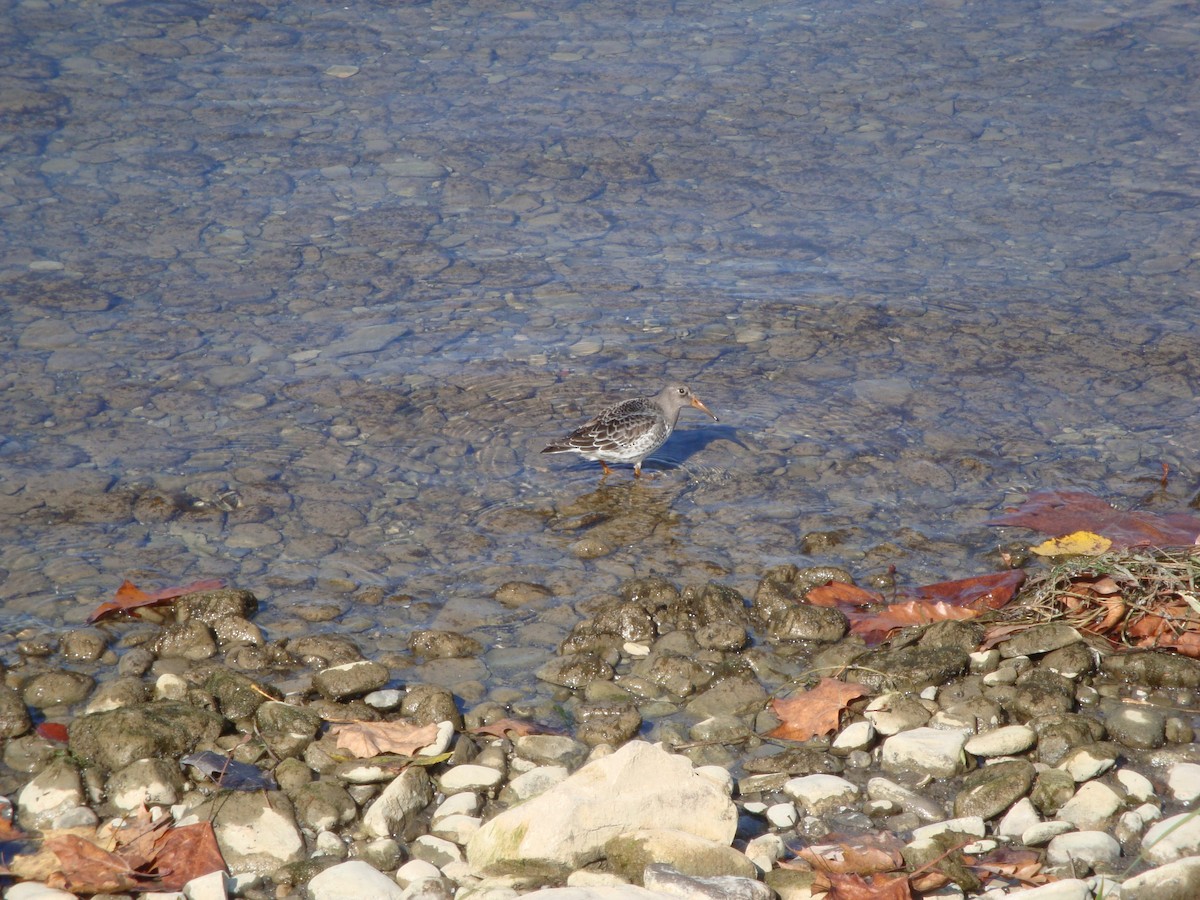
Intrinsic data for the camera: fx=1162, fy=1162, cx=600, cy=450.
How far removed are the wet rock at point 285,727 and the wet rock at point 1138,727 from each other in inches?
155

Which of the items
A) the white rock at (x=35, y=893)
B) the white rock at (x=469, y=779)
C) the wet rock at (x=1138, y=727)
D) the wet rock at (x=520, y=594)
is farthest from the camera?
the wet rock at (x=520, y=594)

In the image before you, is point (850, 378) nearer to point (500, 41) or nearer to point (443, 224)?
point (443, 224)

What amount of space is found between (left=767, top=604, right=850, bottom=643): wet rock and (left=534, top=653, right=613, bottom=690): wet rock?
43.5 inches

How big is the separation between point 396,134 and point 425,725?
10.6 meters

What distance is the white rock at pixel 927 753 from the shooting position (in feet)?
18.1

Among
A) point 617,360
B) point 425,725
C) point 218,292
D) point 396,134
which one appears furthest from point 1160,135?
point 425,725

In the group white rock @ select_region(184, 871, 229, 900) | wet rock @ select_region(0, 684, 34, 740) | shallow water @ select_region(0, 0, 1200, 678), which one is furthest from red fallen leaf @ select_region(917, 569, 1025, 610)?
wet rock @ select_region(0, 684, 34, 740)

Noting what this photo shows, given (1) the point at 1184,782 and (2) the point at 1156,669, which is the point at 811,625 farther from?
(1) the point at 1184,782

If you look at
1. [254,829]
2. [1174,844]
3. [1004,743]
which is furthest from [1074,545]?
[254,829]

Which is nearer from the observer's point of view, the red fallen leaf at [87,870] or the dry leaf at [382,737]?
the red fallen leaf at [87,870]

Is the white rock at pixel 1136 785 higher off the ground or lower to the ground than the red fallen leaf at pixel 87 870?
lower

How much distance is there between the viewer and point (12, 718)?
5.82m

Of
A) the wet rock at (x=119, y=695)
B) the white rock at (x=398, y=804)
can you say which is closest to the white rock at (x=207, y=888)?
the white rock at (x=398, y=804)

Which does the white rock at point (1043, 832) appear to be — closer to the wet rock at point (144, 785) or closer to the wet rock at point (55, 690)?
the wet rock at point (144, 785)
